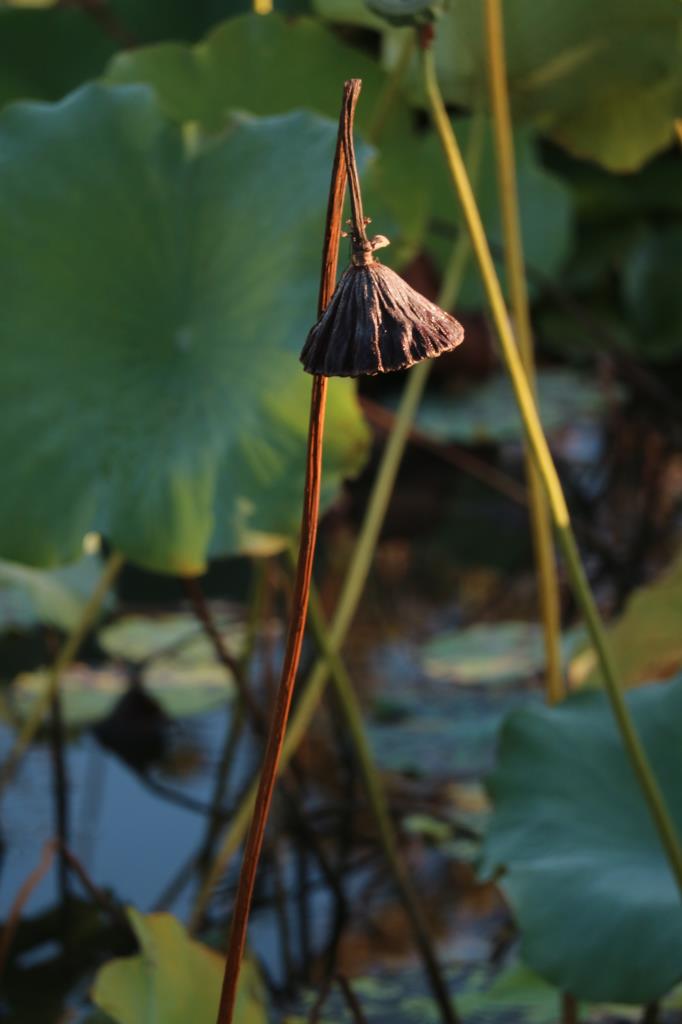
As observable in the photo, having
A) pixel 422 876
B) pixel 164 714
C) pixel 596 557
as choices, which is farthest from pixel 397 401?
pixel 422 876

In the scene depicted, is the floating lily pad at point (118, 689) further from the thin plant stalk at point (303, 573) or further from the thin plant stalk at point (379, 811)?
the thin plant stalk at point (303, 573)

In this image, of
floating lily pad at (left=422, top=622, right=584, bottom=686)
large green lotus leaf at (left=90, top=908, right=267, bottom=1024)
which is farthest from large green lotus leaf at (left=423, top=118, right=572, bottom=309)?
large green lotus leaf at (left=90, top=908, right=267, bottom=1024)

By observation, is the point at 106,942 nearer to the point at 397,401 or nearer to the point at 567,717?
the point at 567,717

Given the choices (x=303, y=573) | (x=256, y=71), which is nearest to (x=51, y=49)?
(x=256, y=71)

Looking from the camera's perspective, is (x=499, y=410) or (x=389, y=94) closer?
(x=389, y=94)

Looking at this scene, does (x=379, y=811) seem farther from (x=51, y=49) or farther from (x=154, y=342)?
(x=51, y=49)

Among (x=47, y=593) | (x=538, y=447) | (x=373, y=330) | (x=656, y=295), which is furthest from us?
(x=656, y=295)

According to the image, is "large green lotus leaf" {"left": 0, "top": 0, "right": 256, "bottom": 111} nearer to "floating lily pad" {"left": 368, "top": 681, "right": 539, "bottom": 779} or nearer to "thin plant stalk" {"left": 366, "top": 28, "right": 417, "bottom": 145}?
"thin plant stalk" {"left": 366, "top": 28, "right": 417, "bottom": 145}
